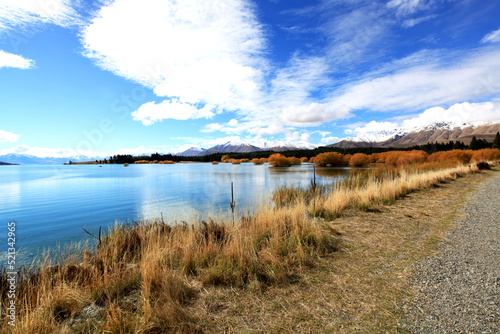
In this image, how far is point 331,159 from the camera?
55719 millimetres

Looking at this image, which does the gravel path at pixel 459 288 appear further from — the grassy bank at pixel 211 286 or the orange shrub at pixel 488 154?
the orange shrub at pixel 488 154

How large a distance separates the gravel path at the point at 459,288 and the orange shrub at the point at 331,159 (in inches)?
2038

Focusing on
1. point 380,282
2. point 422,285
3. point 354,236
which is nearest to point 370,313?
point 380,282

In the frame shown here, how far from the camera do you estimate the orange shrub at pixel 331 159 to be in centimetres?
5518

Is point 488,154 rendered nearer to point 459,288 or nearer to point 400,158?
point 400,158

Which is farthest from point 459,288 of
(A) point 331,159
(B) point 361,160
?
(A) point 331,159

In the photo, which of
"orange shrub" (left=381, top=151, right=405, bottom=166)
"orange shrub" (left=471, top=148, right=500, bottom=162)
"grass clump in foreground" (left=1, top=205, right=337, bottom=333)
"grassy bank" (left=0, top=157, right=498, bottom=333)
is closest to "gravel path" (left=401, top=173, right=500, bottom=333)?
"grassy bank" (left=0, top=157, right=498, bottom=333)

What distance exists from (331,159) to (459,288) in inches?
2175

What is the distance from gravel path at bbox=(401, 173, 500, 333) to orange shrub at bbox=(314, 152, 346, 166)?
170 feet

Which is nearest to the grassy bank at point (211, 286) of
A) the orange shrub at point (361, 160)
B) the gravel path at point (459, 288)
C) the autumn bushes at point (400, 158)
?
the gravel path at point (459, 288)

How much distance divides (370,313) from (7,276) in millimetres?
5499

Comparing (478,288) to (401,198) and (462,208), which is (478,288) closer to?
(462,208)

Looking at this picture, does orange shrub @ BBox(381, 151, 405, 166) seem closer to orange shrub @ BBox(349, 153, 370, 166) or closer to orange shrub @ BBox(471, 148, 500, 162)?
orange shrub @ BBox(349, 153, 370, 166)

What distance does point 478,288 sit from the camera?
3.14 metres
